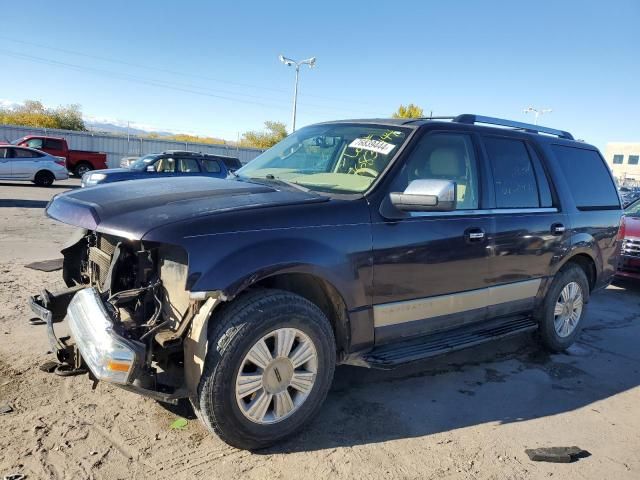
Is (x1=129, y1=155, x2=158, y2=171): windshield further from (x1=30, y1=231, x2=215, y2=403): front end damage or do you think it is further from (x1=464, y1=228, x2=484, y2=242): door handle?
(x1=464, y1=228, x2=484, y2=242): door handle

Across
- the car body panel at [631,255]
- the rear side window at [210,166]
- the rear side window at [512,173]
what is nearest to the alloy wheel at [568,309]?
the rear side window at [512,173]

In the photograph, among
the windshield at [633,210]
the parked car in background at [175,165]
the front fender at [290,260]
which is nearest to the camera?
the front fender at [290,260]

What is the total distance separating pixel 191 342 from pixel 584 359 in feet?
13.1

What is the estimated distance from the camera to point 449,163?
3961 mm

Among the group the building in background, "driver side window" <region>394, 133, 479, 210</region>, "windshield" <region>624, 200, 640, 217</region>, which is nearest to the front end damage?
"driver side window" <region>394, 133, 479, 210</region>

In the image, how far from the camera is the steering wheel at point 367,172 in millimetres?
3513

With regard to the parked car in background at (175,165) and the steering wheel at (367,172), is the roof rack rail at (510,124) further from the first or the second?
the parked car in background at (175,165)

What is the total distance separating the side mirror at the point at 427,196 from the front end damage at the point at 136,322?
1.42m

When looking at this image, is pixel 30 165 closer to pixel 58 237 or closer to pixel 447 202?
pixel 58 237

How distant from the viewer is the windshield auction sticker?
3.64 metres

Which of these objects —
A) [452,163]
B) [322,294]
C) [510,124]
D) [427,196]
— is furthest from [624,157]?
[322,294]

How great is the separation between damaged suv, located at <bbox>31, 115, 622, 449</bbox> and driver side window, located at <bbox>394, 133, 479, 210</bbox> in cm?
1

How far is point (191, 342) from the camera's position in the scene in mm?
2672

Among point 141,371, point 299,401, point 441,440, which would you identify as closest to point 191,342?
point 141,371
